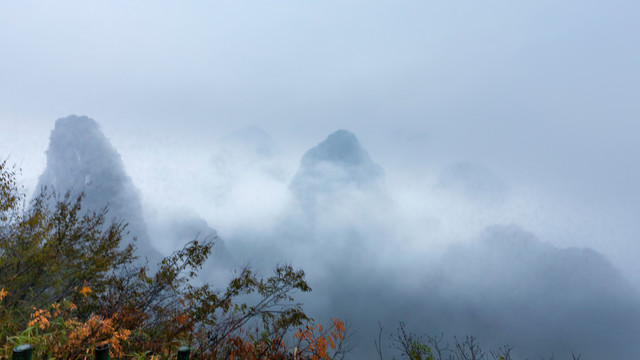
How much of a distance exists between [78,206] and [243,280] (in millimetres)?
9326

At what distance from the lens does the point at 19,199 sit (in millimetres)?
16266

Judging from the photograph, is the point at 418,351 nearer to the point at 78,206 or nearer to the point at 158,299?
the point at 158,299

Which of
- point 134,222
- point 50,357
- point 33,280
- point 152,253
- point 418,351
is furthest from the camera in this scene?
point 134,222

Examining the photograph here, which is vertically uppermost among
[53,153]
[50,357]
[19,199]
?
[53,153]

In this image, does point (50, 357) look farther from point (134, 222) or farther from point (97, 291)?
point (134, 222)

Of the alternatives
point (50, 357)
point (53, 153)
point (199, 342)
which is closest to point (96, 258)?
point (199, 342)

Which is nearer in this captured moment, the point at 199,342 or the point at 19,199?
the point at 199,342

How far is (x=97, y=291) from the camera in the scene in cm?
1565

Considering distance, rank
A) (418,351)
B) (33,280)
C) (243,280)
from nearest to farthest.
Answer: (418,351), (33,280), (243,280)

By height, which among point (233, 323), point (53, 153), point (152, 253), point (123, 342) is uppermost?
point (53, 153)

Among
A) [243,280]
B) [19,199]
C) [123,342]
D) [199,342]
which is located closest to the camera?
[123,342]

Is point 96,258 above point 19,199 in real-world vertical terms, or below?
below

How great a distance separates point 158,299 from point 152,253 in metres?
154

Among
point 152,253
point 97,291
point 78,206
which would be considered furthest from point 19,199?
point 152,253
